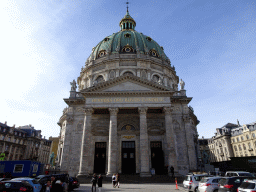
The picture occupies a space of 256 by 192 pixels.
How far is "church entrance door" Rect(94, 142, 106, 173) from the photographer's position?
28844 mm

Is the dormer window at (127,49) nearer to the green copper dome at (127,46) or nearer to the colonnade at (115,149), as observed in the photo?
the green copper dome at (127,46)

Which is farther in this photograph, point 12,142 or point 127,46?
point 12,142

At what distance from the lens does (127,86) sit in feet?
94.6

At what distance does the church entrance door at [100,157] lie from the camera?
2884cm

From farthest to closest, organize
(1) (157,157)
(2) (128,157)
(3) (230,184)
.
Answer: (1) (157,157) → (2) (128,157) → (3) (230,184)

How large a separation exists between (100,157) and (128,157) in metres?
4.59

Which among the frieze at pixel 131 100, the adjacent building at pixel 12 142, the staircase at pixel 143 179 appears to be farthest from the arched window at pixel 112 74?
the adjacent building at pixel 12 142

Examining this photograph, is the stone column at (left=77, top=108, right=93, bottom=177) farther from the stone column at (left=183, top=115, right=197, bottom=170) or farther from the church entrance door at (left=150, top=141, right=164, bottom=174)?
the stone column at (left=183, top=115, right=197, bottom=170)

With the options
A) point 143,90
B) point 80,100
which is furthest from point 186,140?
point 80,100

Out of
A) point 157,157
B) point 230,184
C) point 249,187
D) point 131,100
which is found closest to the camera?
point 249,187

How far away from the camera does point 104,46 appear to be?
45.8 m

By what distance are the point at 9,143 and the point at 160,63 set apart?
5179 cm

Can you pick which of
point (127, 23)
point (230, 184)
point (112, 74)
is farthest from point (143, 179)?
point (127, 23)

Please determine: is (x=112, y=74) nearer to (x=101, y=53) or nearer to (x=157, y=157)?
(x=101, y=53)
